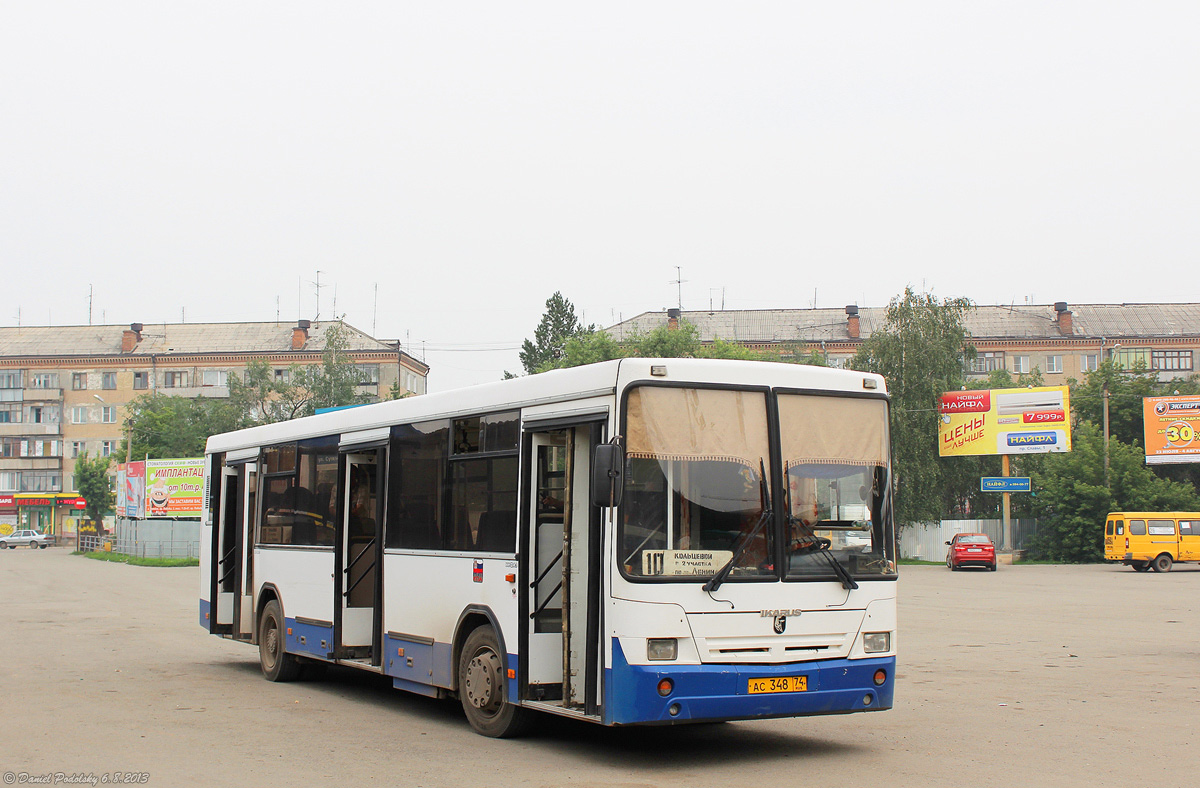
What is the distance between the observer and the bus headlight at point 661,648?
8.16 meters

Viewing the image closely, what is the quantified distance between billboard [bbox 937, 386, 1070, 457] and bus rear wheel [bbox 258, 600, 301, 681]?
42.6m

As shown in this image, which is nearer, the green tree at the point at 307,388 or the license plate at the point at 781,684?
the license plate at the point at 781,684

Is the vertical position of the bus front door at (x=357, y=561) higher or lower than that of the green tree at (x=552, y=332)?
lower

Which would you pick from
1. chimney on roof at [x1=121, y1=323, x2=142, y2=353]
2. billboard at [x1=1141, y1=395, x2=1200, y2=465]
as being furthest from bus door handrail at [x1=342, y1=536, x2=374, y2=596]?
chimney on roof at [x1=121, y1=323, x2=142, y2=353]

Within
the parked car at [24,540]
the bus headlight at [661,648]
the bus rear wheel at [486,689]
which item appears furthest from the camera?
the parked car at [24,540]

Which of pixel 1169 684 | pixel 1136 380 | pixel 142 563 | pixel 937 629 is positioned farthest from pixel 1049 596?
pixel 1136 380

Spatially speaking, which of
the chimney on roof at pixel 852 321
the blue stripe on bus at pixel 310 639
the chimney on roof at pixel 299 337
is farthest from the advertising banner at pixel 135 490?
the chimney on roof at pixel 852 321

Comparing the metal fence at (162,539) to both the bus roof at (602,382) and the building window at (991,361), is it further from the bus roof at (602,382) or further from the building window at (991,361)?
the building window at (991,361)

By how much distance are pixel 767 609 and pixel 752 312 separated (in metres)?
96.5

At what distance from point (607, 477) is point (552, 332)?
78.6 metres

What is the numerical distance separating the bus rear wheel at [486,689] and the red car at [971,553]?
40698mm

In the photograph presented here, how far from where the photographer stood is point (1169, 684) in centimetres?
1355

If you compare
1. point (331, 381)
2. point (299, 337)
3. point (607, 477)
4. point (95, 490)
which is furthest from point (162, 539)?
point (607, 477)

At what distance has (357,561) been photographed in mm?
12289
